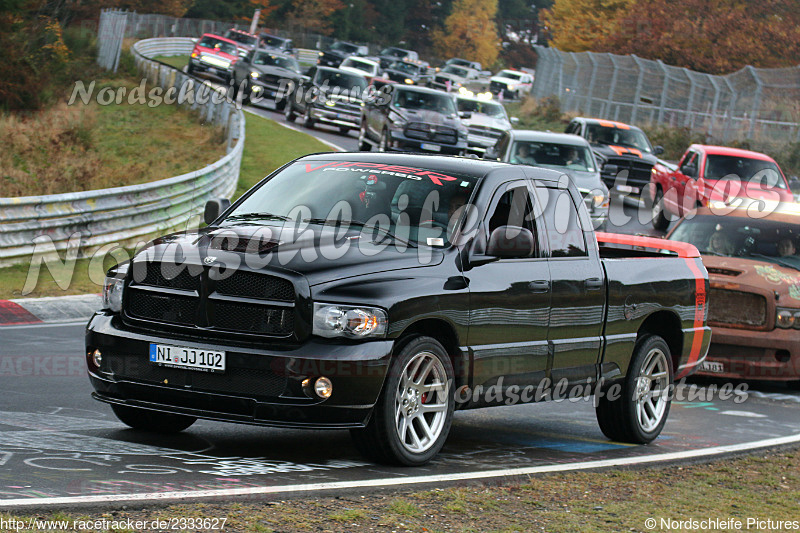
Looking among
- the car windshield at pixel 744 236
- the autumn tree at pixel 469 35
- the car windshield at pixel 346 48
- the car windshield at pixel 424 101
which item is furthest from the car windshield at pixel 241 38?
the autumn tree at pixel 469 35

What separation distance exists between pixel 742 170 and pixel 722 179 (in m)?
0.63

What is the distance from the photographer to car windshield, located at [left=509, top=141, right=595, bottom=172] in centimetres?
2286

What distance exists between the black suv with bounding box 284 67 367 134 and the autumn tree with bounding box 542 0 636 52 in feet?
134

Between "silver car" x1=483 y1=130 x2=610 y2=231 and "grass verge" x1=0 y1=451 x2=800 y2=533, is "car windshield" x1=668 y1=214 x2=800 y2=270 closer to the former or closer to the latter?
"grass verge" x1=0 y1=451 x2=800 y2=533

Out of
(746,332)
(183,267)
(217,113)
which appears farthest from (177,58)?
(183,267)

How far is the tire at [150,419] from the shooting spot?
7855 millimetres

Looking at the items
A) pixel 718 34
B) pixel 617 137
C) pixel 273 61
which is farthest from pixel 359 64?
pixel 617 137

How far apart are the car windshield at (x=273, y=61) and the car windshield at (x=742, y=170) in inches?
907

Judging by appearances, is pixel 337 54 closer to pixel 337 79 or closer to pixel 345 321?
pixel 337 79

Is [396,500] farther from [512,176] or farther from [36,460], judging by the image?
[512,176]

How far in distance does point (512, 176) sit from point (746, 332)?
5.31m

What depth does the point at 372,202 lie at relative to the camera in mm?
7867

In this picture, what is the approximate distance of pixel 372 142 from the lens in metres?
33.2

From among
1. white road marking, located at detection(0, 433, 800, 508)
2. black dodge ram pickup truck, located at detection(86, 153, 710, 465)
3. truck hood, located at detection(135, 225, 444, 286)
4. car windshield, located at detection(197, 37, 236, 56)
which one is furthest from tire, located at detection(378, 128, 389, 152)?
truck hood, located at detection(135, 225, 444, 286)
